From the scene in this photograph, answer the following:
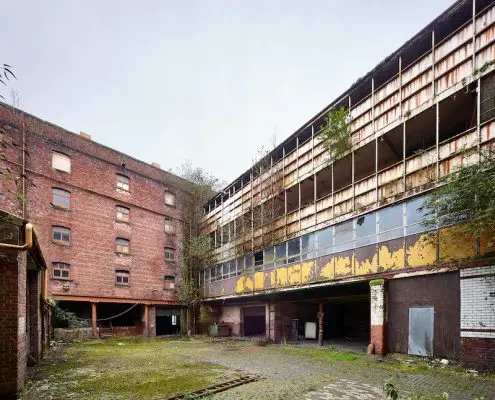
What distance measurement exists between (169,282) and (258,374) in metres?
18.7

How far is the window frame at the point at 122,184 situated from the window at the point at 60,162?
Result: 3.56 m

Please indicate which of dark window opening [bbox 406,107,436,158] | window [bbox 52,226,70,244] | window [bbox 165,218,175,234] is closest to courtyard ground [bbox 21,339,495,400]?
dark window opening [bbox 406,107,436,158]

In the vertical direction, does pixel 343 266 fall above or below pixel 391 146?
below

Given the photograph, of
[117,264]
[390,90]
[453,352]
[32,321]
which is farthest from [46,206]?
[453,352]

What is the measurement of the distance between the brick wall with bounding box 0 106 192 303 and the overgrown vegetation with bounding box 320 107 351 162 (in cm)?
1628

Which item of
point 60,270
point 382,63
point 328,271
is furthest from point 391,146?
point 60,270

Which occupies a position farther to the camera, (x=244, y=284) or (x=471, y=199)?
(x=244, y=284)

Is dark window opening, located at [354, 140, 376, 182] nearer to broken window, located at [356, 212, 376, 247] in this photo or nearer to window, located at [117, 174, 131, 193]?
broken window, located at [356, 212, 376, 247]

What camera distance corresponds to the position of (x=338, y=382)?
8.71 m

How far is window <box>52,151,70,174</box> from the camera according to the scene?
22.2 meters

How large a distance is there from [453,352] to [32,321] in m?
13.1

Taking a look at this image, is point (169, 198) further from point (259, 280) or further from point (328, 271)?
point (328, 271)

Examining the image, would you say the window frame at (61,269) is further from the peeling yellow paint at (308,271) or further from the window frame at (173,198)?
the peeling yellow paint at (308,271)

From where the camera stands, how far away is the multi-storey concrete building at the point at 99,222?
2098 centimetres
